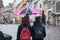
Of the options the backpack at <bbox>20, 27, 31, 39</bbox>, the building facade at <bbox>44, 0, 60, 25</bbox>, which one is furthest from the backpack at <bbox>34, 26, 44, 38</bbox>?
the building facade at <bbox>44, 0, 60, 25</bbox>

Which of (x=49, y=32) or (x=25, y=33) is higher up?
(x=25, y=33)

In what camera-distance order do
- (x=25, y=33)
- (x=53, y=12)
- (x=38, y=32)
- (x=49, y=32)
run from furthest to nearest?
(x=53, y=12) → (x=49, y=32) → (x=38, y=32) → (x=25, y=33)

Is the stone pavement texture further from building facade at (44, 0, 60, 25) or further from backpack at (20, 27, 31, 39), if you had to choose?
building facade at (44, 0, 60, 25)

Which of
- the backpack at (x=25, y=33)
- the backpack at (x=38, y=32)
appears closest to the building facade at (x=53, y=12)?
the backpack at (x=38, y=32)

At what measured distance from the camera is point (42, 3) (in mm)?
62812

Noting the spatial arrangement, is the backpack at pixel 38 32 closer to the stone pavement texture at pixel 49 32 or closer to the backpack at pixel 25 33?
the backpack at pixel 25 33

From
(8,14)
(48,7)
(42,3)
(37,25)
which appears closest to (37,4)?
(42,3)

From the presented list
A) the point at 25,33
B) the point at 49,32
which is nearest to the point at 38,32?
the point at 25,33

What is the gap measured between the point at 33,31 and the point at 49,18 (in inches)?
1864

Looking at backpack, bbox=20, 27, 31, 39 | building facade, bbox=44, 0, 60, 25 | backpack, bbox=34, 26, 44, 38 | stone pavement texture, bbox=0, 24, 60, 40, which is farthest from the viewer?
building facade, bbox=44, 0, 60, 25

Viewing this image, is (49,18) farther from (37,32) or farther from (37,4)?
(37,32)

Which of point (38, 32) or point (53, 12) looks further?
point (53, 12)

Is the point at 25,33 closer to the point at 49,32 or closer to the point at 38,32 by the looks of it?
the point at 38,32

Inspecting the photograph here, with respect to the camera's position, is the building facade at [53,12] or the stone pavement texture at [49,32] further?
the building facade at [53,12]
